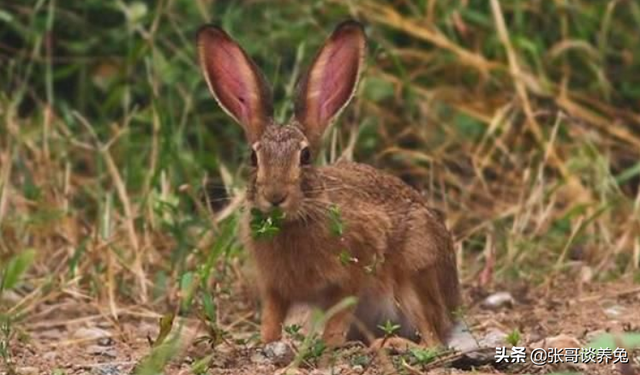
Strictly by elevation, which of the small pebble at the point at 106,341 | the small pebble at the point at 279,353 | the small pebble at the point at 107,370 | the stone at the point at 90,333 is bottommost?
the stone at the point at 90,333

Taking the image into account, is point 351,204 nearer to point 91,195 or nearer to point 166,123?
point 166,123

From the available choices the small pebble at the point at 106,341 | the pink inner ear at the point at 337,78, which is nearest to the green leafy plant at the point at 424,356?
the pink inner ear at the point at 337,78

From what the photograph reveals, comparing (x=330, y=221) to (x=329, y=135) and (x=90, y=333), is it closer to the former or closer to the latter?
(x=90, y=333)

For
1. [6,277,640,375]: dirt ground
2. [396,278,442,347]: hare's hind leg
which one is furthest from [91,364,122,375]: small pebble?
[396,278,442,347]: hare's hind leg

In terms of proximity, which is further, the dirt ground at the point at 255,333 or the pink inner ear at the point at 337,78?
the pink inner ear at the point at 337,78

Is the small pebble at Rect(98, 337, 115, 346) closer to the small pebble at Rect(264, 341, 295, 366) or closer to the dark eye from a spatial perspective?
the small pebble at Rect(264, 341, 295, 366)

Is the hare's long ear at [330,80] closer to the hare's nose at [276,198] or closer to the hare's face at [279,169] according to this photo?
the hare's face at [279,169]
